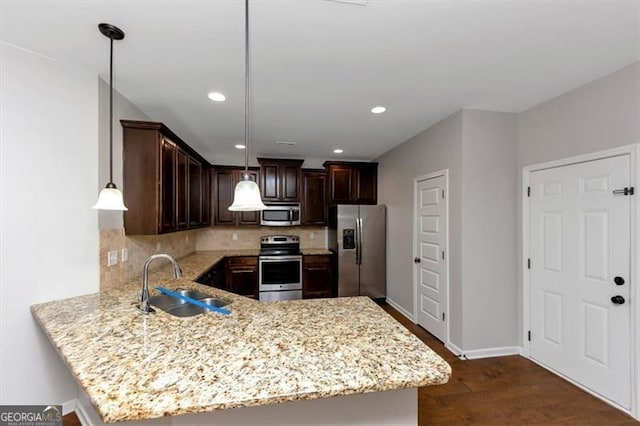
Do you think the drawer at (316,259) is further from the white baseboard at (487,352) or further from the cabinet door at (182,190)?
the white baseboard at (487,352)

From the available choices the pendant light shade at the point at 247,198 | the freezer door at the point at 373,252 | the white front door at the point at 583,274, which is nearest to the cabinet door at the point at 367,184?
the freezer door at the point at 373,252

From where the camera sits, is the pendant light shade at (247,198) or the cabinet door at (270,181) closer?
the pendant light shade at (247,198)

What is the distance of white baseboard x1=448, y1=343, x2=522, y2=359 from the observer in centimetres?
287

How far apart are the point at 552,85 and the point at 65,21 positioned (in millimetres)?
3464

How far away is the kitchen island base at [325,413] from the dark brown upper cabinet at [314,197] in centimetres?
388

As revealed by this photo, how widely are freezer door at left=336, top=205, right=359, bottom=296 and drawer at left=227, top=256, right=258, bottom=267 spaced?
1386mm

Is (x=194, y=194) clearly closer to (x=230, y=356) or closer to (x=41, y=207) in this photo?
(x=41, y=207)

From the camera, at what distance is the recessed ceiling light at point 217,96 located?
Result: 8.36 feet

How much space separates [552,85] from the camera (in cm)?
238

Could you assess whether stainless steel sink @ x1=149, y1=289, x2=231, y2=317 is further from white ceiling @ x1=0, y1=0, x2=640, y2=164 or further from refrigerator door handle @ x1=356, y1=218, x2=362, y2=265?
refrigerator door handle @ x1=356, y1=218, x2=362, y2=265

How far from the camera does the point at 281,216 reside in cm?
493

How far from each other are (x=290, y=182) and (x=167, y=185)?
2.49 meters

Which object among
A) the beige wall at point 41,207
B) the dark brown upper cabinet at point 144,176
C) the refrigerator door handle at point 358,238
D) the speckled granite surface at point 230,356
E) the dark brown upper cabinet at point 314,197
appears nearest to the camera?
the speckled granite surface at point 230,356

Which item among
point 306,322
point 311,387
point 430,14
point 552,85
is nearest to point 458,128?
point 552,85
